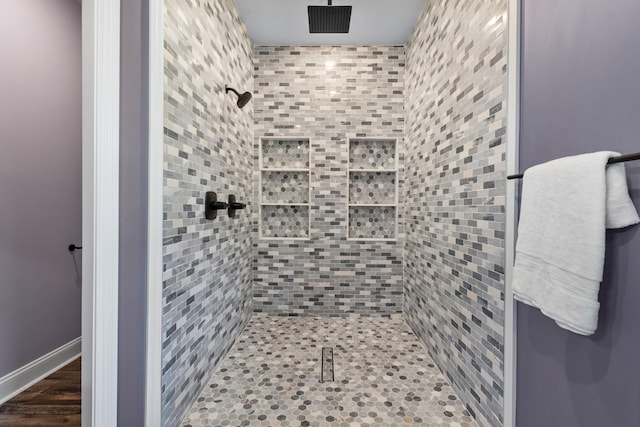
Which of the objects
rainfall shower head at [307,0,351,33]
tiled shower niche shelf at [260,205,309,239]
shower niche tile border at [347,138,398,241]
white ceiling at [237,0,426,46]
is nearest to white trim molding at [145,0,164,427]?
rainfall shower head at [307,0,351,33]

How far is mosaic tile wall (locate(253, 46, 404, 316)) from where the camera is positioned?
206 cm

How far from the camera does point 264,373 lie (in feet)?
4.43

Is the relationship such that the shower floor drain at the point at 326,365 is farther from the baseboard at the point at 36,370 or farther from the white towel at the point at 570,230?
the baseboard at the point at 36,370

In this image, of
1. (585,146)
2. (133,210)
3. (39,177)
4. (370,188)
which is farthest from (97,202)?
(370,188)

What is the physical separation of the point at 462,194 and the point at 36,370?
2.46 meters

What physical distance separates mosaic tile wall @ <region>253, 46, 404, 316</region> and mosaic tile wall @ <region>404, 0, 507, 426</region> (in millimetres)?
298

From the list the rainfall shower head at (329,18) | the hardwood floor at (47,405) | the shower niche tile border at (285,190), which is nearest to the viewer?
the hardwood floor at (47,405)

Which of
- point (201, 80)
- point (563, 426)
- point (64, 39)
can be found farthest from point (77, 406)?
point (64, 39)

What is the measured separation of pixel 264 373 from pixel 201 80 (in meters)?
1.49

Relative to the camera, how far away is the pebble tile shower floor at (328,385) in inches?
42.1

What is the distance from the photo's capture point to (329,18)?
1559 mm

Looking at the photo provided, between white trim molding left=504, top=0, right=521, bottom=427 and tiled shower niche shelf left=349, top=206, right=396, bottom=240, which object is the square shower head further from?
tiled shower niche shelf left=349, top=206, right=396, bottom=240

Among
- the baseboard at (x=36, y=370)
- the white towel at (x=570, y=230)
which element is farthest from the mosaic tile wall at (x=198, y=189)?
the white towel at (x=570, y=230)

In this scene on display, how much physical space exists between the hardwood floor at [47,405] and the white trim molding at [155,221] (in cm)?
→ 67
